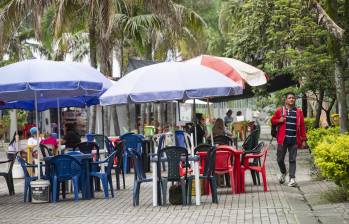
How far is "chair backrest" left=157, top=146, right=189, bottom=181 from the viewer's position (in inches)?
477

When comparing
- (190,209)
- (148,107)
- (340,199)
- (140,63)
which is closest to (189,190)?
(190,209)

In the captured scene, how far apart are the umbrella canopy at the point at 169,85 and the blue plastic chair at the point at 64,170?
1.22m

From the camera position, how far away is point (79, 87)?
1338 cm

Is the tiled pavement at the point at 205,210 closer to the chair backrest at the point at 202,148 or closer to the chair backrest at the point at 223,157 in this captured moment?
the chair backrest at the point at 223,157

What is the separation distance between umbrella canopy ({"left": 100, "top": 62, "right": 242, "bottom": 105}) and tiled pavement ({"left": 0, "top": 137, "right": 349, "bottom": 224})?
1.81m

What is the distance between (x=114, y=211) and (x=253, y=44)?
467 inches

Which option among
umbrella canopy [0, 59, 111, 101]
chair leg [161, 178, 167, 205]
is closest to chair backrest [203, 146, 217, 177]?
chair leg [161, 178, 167, 205]

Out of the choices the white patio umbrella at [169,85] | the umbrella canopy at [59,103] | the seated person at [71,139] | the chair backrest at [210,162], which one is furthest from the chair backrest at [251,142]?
the umbrella canopy at [59,103]

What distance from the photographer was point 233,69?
16516 mm

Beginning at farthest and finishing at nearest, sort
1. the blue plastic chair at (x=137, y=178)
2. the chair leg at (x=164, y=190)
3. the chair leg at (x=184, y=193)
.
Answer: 1. the blue plastic chair at (x=137, y=178)
2. the chair leg at (x=164, y=190)
3. the chair leg at (x=184, y=193)

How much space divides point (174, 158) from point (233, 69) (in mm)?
4844

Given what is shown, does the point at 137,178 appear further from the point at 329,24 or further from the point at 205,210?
the point at 329,24

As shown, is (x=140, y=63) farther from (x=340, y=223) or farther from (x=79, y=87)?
(x=340, y=223)

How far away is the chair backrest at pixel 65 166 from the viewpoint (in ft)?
43.8
